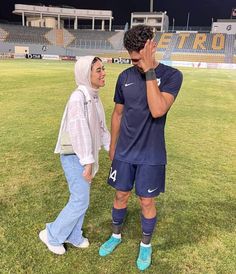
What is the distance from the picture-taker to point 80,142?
3.10m

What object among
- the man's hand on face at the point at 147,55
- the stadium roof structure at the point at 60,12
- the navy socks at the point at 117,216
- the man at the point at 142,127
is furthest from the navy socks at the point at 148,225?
the stadium roof structure at the point at 60,12

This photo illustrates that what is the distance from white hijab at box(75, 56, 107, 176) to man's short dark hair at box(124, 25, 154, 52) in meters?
0.46

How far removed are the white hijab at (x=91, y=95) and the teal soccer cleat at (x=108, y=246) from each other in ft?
3.01

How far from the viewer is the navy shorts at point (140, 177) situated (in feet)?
10.6

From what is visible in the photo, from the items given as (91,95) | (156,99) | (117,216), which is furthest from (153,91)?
(117,216)

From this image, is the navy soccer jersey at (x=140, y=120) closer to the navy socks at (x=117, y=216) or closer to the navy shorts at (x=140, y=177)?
the navy shorts at (x=140, y=177)

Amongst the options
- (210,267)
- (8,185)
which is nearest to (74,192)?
(210,267)

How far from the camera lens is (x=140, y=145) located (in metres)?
3.21

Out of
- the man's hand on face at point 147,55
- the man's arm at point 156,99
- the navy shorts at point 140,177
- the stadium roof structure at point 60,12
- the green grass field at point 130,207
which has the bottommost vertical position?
the green grass field at point 130,207

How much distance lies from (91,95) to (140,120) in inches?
21.0

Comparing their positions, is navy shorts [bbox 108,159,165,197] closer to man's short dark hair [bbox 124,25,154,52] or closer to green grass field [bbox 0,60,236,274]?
green grass field [bbox 0,60,236,274]

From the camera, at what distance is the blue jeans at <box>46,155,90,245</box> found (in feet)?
10.8

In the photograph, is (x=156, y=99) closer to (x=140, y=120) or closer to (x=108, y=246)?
(x=140, y=120)

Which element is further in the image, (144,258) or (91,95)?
(144,258)
